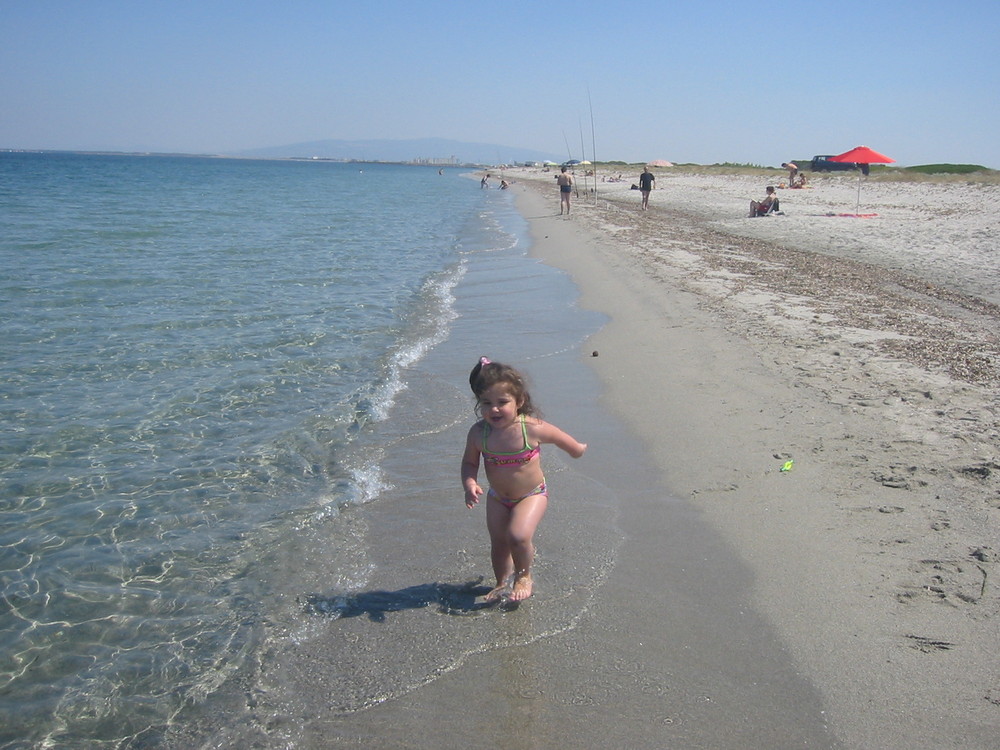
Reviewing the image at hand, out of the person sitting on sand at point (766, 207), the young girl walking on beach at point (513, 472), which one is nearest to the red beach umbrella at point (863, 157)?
the person sitting on sand at point (766, 207)

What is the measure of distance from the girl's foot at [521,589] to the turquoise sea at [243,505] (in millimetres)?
133

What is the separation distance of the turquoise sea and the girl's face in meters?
0.91

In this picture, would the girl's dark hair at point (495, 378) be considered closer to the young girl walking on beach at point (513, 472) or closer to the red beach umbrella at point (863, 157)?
the young girl walking on beach at point (513, 472)

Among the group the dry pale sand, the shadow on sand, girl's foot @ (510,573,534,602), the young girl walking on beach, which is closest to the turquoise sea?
the shadow on sand

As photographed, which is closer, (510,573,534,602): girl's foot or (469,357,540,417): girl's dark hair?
(469,357,540,417): girl's dark hair

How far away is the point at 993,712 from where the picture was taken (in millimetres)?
2762

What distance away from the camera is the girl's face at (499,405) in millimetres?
3441

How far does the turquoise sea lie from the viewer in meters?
3.18

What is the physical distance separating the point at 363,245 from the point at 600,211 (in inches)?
485

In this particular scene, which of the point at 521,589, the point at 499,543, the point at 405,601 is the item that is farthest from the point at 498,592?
the point at 405,601

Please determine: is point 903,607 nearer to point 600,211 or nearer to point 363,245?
point 363,245

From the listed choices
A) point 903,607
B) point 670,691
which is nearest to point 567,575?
point 670,691

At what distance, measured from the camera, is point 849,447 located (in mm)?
5102

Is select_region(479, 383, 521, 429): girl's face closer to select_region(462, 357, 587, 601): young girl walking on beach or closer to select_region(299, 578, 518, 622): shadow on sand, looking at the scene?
select_region(462, 357, 587, 601): young girl walking on beach
